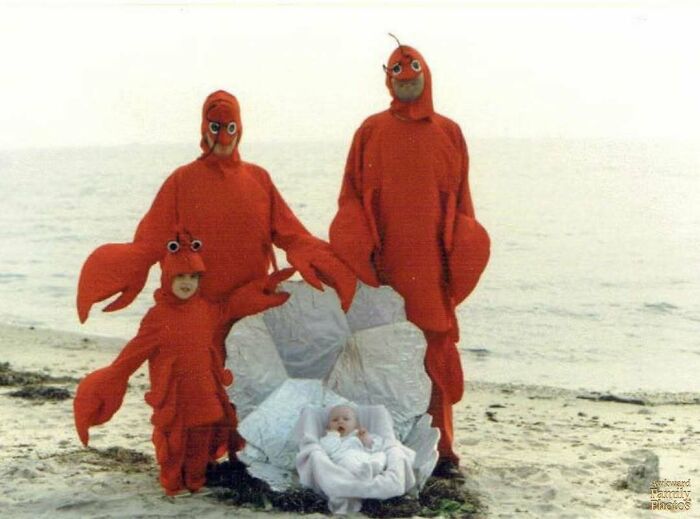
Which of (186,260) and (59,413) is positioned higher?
(186,260)

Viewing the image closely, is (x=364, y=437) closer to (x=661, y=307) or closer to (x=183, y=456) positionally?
(x=183, y=456)

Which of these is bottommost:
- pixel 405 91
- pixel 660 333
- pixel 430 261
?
pixel 660 333

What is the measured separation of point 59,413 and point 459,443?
240cm

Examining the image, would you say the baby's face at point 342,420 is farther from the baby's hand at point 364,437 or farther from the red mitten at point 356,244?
the red mitten at point 356,244

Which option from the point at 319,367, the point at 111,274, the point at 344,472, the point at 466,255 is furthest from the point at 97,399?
the point at 466,255

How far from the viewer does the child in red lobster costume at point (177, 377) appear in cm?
527

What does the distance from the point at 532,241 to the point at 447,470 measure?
12.6m

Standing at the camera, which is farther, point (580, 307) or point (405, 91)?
point (580, 307)

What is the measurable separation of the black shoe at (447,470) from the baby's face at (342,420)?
716mm

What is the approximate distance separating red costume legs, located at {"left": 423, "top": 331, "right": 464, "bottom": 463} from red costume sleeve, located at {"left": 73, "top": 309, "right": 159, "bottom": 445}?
1335mm

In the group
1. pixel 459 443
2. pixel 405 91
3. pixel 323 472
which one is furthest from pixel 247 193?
pixel 459 443

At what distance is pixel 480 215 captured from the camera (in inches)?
800

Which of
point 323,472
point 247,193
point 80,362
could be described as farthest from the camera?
point 80,362

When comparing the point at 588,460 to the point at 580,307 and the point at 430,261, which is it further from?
the point at 580,307
